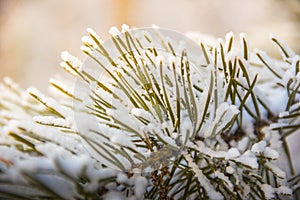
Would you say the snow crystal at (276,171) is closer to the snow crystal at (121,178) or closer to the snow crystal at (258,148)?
the snow crystal at (258,148)

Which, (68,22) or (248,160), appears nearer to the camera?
(248,160)

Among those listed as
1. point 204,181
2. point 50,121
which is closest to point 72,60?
point 50,121

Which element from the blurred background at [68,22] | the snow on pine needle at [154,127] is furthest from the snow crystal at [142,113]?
the blurred background at [68,22]

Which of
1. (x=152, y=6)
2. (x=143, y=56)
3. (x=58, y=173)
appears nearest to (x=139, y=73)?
(x=143, y=56)

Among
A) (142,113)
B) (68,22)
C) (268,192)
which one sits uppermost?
(68,22)

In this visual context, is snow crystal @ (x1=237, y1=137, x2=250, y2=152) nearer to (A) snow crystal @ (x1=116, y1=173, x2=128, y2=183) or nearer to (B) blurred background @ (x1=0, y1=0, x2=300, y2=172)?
(A) snow crystal @ (x1=116, y1=173, x2=128, y2=183)

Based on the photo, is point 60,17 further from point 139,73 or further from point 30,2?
point 139,73

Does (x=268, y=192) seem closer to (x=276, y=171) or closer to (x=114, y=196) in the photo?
(x=276, y=171)

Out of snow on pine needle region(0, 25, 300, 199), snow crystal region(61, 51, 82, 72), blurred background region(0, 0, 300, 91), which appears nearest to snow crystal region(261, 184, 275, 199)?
snow on pine needle region(0, 25, 300, 199)
